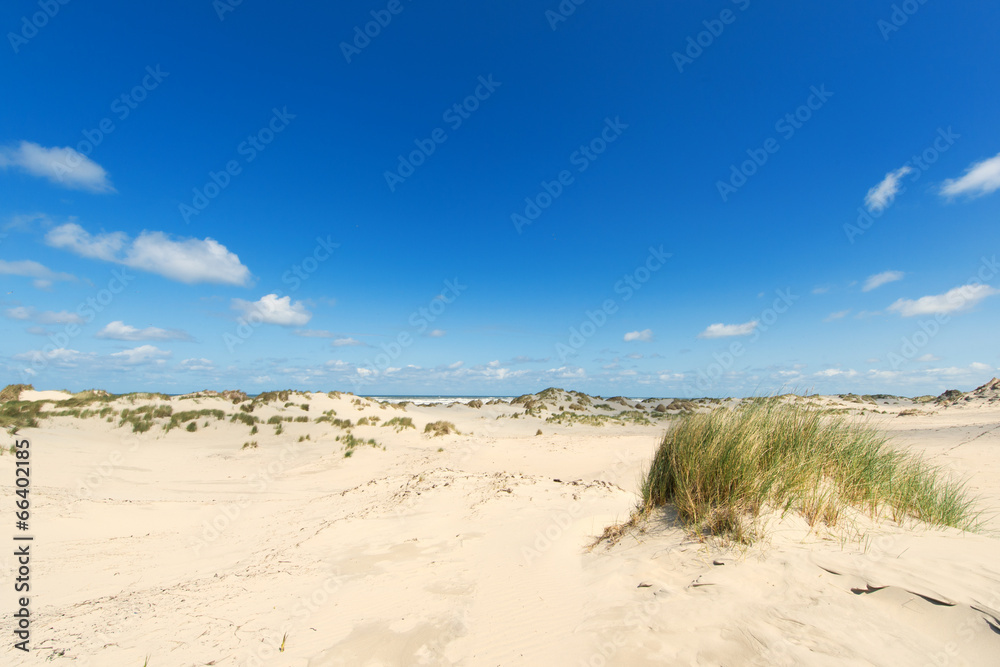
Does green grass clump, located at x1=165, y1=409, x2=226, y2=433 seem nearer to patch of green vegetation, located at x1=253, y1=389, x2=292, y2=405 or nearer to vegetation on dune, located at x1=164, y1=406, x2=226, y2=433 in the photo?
vegetation on dune, located at x1=164, y1=406, x2=226, y2=433

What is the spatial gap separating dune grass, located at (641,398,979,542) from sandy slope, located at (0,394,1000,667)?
0.97ft

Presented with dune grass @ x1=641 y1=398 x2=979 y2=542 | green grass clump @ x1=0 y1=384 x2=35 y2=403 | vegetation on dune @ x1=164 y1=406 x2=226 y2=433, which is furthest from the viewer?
green grass clump @ x1=0 y1=384 x2=35 y2=403

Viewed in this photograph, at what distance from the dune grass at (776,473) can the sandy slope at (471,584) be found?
0.30 m

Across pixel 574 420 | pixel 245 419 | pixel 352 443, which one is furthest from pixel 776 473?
pixel 574 420

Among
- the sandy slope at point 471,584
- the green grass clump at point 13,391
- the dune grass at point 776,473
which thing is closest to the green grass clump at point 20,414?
the green grass clump at point 13,391

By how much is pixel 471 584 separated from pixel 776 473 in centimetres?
366

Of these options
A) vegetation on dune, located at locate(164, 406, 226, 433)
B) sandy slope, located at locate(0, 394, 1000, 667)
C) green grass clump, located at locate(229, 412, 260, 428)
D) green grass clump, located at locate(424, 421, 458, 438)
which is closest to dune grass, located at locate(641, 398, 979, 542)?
sandy slope, located at locate(0, 394, 1000, 667)

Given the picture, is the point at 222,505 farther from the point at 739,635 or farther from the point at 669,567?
the point at 739,635

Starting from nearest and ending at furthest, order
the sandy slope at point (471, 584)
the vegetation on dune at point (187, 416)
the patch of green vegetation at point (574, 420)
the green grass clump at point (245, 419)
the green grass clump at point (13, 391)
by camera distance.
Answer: the sandy slope at point (471, 584) < the vegetation on dune at point (187, 416) < the green grass clump at point (245, 419) < the green grass clump at point (13, 391) < the patch of green vegetation at point (574, 420)

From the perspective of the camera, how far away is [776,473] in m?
4.58

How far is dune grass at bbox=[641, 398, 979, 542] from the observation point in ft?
14.6

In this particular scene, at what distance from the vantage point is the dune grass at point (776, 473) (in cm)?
445

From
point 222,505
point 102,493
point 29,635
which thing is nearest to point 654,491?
point 29,635

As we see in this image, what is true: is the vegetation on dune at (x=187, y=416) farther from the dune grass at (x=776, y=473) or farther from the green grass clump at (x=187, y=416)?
the dune grass at (x=776, y=473)
